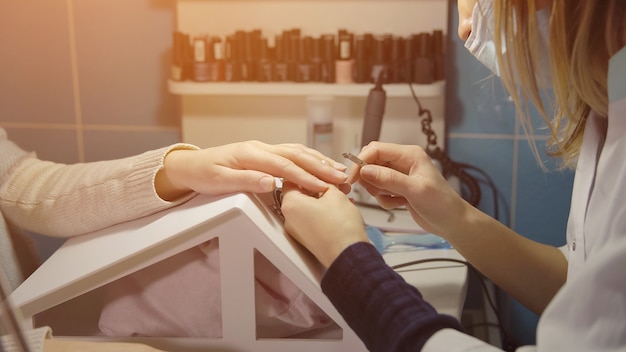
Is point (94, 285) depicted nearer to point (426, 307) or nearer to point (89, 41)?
point (426, 307)

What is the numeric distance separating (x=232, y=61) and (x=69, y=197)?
0.58 meters

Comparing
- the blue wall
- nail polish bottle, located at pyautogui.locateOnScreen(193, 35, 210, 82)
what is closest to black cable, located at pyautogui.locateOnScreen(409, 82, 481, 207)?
the blue wall

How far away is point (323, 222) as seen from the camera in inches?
26.9

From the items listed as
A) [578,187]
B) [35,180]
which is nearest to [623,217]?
[578,187]

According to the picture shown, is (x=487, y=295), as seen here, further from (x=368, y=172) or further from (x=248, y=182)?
(x=248, y=182)

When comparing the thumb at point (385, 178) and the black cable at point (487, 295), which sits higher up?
the thumb at point (385, 178)

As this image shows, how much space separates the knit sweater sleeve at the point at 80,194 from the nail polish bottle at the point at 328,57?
0.54 meters

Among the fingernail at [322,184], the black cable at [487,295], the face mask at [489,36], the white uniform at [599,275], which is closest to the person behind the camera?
the white uniform at [599,275]

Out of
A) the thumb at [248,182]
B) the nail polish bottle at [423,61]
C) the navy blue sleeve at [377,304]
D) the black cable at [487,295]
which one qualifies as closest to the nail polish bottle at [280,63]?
the nail polish bottle at [423,61]

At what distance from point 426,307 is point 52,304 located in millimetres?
360

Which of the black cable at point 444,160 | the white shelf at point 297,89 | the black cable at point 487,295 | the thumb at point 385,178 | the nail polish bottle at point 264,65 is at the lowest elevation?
the black cable at point 487,295

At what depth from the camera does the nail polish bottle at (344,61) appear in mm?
1310

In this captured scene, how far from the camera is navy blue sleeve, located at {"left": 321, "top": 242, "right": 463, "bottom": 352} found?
1.92 feet

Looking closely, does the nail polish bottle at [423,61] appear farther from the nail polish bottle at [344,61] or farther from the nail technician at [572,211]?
the nail technician at [572,211]
